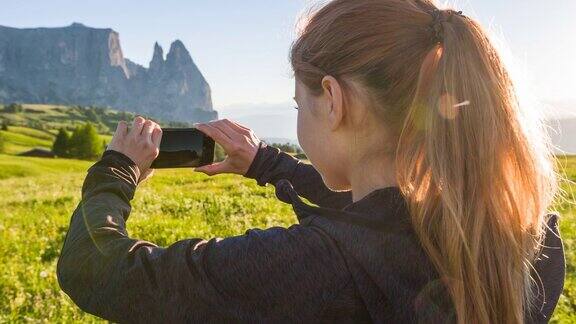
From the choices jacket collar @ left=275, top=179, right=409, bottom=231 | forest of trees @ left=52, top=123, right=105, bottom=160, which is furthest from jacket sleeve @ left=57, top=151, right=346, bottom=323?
forest of trees @ left=52, top=123, right=105, bottom=160

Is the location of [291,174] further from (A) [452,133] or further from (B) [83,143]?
(B) [83,143]

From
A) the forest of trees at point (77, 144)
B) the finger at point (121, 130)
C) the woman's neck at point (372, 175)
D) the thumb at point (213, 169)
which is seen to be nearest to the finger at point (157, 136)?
the finger at point (121, 130)

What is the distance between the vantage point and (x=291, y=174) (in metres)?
4.00

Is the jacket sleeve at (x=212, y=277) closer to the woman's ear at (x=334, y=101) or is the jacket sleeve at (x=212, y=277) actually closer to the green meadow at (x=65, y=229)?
the woman's ear at (x=334, y=101)

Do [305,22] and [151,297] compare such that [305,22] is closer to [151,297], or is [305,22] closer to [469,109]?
[469,109]

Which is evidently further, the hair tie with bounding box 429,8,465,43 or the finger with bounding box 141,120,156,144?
the finger with bounding box 141,120,156,144

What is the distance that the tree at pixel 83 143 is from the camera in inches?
4365

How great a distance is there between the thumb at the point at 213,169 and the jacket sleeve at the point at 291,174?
0.20m

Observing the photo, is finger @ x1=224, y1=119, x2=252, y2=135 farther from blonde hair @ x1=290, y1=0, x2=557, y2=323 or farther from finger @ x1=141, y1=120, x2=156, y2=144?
blonde hair @ x1=290, y1=0, x2=557, y2=323

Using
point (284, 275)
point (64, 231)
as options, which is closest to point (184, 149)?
point (284, 275)

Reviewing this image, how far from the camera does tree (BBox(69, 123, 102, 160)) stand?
111 meters

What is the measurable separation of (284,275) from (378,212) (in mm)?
471

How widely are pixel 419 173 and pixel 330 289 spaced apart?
65cm

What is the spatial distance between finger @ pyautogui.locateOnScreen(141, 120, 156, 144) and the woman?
21 cm
